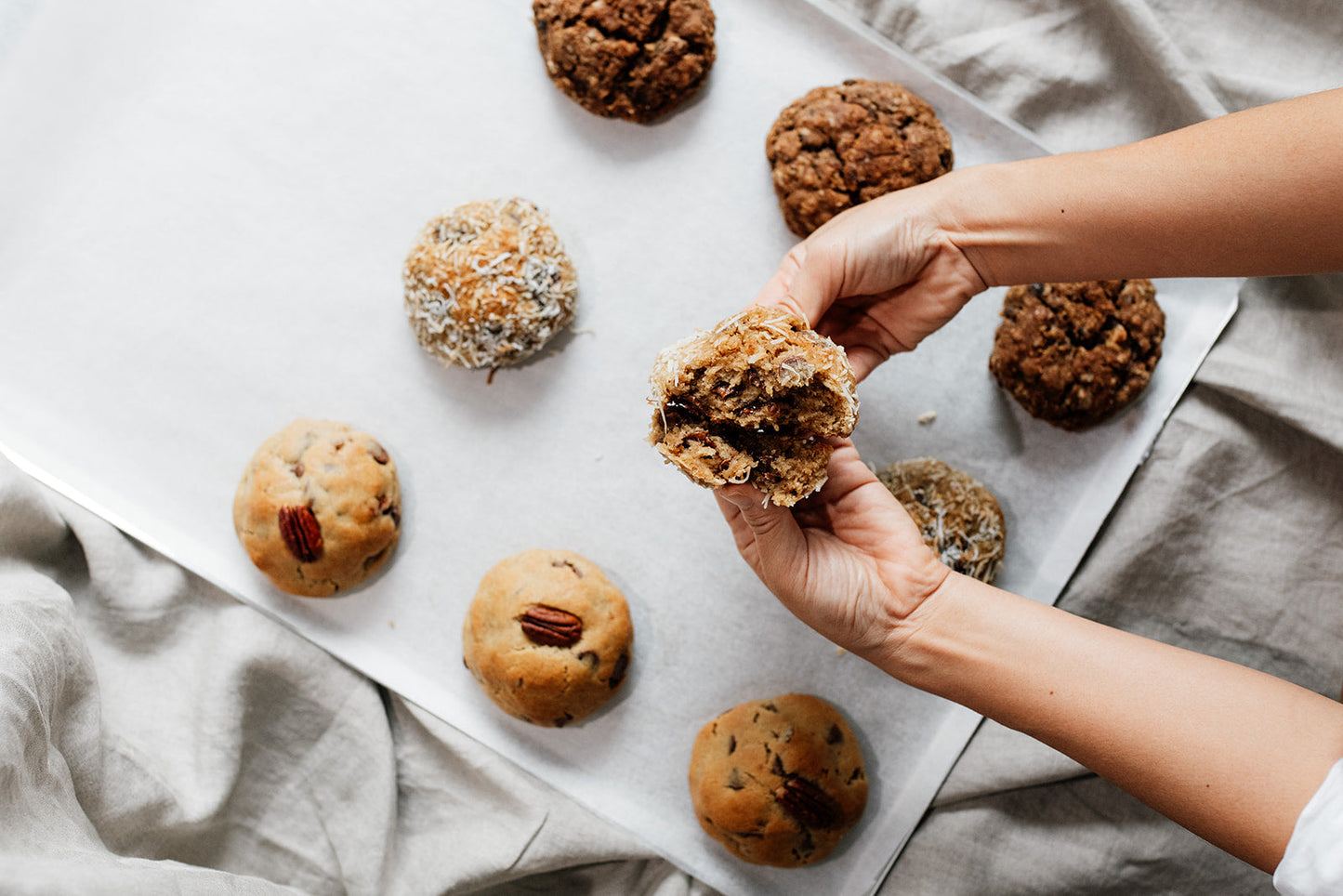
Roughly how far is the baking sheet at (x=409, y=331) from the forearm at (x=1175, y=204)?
0.47 m

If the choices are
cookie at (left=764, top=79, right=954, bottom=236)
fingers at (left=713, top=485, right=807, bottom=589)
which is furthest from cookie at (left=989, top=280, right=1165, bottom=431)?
fingers at (left=713, top=485, right=807, bottom=589)

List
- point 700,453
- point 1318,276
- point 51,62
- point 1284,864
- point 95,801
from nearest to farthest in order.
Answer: point 1284,864 → point 700,453 → point 95,801 → point 1318,276 → point 51,62

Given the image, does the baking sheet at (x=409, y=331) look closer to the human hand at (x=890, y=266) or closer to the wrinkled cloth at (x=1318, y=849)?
the human hand at (x=890, y=266)

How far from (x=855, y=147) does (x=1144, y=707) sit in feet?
4.34

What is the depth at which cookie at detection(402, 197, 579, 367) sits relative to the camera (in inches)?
80.4

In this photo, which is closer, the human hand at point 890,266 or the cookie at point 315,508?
the human hand at point 890,266

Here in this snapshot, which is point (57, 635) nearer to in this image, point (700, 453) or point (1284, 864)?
point (700, 453)

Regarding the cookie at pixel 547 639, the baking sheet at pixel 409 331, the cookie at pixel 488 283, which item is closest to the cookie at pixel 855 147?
the baking sheet at pixel 409 331

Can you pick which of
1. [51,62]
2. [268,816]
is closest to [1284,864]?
[268,816]

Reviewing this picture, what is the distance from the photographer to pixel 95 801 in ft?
6.20

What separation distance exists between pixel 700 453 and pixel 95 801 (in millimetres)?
1566

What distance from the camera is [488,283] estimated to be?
6.70 ft

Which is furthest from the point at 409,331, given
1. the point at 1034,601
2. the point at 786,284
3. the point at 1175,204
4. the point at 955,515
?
the point at 1175,204

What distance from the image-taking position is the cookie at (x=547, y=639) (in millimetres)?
2045
